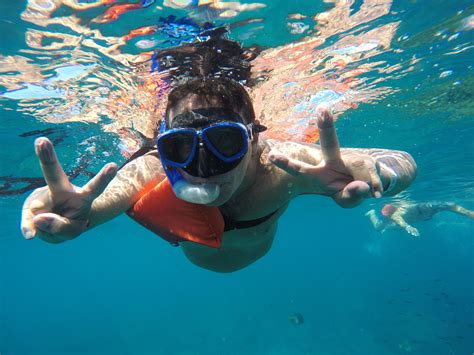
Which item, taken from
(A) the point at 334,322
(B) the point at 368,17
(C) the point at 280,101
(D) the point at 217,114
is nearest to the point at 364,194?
(D) the point at 217,114

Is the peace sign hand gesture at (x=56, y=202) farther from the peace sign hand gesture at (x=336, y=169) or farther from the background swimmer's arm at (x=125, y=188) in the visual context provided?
the peace sign hand gesture at (x=336, y=169)

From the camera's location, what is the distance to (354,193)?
261 cm

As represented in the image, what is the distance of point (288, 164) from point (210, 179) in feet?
2.80

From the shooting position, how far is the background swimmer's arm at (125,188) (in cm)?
351

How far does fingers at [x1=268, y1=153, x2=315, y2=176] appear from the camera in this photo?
277 cm

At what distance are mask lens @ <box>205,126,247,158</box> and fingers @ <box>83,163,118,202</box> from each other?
0.97 meters

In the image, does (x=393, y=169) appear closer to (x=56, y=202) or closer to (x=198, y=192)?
(x=198, y=192)

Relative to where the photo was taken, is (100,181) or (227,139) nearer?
(100,181)

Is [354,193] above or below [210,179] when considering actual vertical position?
below

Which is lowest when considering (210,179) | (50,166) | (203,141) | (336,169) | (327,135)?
(336,169)

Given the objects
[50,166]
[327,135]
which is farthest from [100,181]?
[327,135]

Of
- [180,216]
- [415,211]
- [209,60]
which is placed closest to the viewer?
[180,216]

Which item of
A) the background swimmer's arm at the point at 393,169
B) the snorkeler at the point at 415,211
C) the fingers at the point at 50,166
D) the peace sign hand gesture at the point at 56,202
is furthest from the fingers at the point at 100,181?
the snorkeler at the point at 415,211

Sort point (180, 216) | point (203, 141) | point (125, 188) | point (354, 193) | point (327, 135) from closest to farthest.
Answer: point (354, 193) → point (327, 135) → point (203, 141) → point (180, 216) → point (125, 188)
